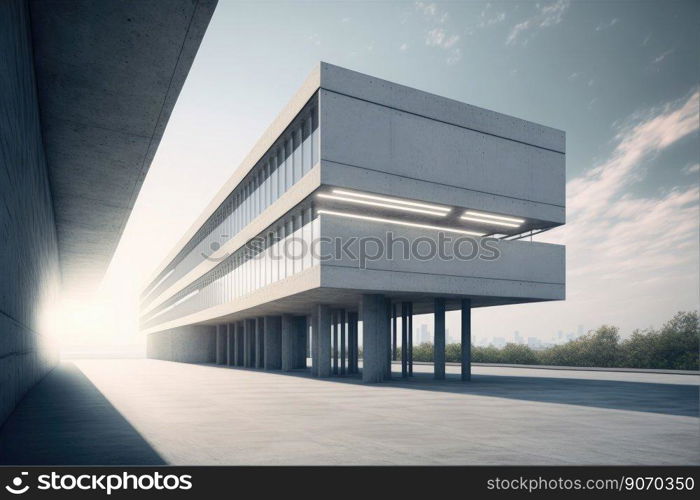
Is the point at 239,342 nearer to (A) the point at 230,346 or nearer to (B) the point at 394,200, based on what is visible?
(A) the point at 230,346

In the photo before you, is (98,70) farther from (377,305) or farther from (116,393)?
(377,305)

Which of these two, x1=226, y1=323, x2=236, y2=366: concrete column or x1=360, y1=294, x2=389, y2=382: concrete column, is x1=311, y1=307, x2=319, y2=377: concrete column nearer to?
x1=360, y1=294, x2=389, y2=382: concrete column

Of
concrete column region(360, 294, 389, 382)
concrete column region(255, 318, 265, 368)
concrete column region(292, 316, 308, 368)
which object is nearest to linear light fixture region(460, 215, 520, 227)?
concrete column region(360, 294, 389, 382)

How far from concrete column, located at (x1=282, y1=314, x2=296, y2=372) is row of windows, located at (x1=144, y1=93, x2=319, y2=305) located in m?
6.48

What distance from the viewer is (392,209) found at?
23875 millimetres

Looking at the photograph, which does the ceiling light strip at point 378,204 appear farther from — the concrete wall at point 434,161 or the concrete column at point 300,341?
the concrete column at point 300,341

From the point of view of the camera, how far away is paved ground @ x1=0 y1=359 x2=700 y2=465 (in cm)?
766

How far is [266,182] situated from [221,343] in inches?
1054

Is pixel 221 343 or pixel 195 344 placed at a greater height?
pixel 221 343

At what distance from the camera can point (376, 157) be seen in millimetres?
22141

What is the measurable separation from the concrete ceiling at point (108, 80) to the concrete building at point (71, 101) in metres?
0.02

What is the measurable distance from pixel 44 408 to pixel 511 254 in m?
19.2

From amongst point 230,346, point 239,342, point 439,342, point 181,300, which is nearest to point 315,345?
point 439,342
